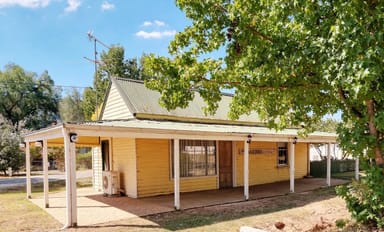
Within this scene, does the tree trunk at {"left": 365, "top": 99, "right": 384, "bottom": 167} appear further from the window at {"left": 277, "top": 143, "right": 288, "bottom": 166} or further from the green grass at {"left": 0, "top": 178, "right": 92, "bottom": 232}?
the window at {"left": 277, "top": 143, "right": 288, "bottom": 166}

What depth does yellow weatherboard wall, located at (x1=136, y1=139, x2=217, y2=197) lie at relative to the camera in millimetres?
11141

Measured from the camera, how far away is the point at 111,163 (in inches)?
494

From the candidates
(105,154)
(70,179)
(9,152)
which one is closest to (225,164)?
(105,154)

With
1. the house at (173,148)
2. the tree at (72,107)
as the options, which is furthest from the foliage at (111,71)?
the house at (173,148)

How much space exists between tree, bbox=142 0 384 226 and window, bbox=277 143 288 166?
907 centimetres

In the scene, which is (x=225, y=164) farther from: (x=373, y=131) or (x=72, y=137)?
(x=373, y=131)

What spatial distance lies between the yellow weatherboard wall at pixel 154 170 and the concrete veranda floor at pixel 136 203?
17.6 inches

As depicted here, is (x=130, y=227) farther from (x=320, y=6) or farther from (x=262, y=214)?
(x=320, y=6)

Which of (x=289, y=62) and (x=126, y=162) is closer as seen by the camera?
(x=289, y=62)

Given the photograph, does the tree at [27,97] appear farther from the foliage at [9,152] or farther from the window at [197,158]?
the window at [197,158]

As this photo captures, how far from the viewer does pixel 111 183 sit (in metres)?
11.6

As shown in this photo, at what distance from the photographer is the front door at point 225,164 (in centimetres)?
1339

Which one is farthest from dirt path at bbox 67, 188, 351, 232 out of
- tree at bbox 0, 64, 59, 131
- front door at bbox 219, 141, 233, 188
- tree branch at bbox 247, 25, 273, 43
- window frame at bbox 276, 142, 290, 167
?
tree at bbox 0, 64, 59, 131

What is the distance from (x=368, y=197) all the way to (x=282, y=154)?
10331 mm
